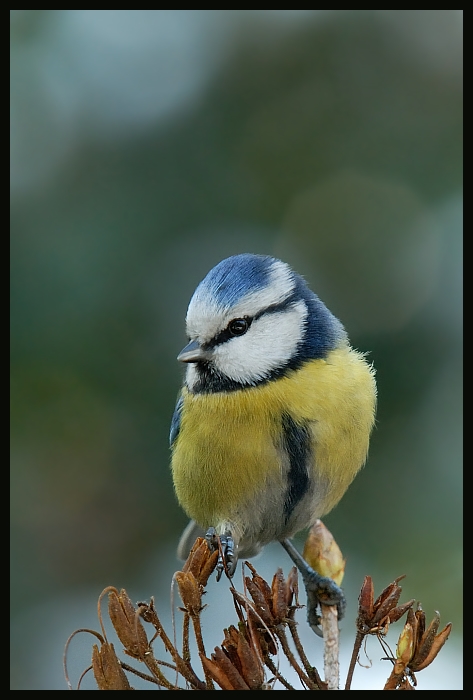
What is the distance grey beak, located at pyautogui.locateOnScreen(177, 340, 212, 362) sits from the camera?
124cm

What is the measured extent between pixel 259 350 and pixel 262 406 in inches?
3.7

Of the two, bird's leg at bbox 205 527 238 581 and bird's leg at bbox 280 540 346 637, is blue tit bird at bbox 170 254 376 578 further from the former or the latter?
bird's leg at bbox 280 540 346 637

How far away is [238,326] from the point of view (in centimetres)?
131

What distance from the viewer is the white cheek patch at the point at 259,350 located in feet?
4.28

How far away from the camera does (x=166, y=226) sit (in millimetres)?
1803

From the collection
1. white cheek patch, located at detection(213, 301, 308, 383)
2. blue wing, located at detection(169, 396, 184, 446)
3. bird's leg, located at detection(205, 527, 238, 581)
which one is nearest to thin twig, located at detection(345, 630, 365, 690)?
bird's leg, located at detection(205, 527, 238, 581)

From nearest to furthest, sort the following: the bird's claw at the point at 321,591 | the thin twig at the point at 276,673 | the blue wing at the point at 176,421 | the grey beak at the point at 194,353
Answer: the thin twig at the point at 276,673 → the bird's claw at the point at 321,591 → the grey beak at the point at 194,353 → the blue wing at the point at 176,421

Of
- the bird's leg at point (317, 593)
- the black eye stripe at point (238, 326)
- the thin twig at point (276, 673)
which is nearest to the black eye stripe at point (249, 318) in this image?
the black eye stripe at point (238, 326)

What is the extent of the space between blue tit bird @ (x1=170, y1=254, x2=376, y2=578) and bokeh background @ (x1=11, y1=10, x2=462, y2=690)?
268 mm

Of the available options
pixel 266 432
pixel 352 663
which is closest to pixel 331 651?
pixel 352 663

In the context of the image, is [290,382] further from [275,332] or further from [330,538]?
[330,538]

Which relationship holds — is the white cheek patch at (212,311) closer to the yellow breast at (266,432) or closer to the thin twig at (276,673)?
the yellow breast at (266,432)

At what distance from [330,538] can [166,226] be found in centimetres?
98
